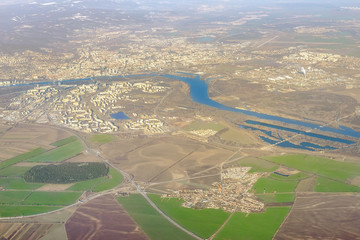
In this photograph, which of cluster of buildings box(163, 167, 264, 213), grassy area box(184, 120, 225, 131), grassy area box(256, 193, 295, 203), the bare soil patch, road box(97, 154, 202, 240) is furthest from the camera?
grassy area box(184, 120, 225, 131)

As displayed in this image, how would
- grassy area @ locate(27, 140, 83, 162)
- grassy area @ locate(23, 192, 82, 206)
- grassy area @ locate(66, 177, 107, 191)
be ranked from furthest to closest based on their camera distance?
grassy area @ locate(27, 140, 83, 162) < grassy area @ locate(66, 177, 107, 191) < grassy area @ locate(23, 192, 82, 206)

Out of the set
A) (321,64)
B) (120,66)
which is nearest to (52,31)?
(120,66)

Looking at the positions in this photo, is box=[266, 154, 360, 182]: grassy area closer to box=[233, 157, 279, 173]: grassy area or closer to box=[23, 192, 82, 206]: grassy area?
box=[233, 157, 279, 173]: grassy area

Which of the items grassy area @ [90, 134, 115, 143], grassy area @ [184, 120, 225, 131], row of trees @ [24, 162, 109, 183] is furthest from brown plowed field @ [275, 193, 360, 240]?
grassy area @ [90, 134, 115, 143]

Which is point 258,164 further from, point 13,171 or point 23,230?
point 13,171

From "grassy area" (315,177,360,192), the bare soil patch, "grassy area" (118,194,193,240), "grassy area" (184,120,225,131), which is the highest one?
"grassy area" (184,120,225,131)

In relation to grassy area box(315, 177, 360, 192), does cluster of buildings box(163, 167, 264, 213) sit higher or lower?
lower
